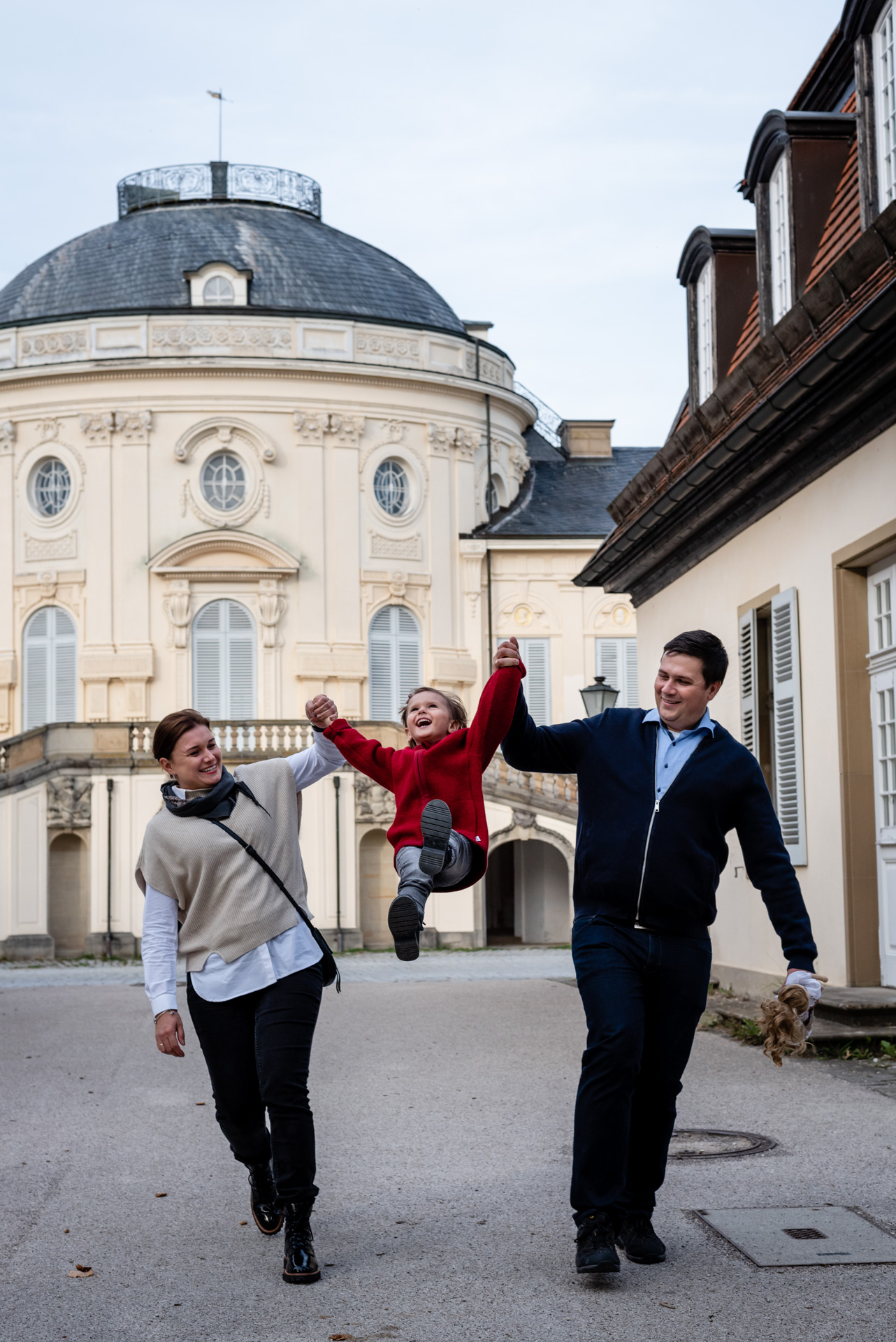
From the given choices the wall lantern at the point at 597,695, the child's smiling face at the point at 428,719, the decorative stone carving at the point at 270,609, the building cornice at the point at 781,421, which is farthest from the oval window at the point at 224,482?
the child's smiling face at the point at 428,719

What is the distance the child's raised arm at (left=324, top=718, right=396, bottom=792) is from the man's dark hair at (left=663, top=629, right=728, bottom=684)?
104 cm

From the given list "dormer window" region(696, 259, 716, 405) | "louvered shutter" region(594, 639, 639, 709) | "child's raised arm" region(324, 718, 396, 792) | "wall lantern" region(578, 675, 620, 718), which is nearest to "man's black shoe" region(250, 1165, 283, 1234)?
"child's raised arm" region(324, 718, 396, 792)

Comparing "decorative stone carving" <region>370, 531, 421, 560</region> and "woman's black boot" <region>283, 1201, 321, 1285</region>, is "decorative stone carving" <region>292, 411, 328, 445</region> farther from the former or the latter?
"woman's black boot" <region>283, 1201, 321, 1285</region>

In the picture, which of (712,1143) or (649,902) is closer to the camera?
(649,902)

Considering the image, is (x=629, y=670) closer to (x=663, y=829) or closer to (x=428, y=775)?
(x=428, y=775)

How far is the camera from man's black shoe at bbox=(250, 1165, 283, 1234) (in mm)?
5793

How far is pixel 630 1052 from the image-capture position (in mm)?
5172

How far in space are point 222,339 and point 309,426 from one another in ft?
8.43

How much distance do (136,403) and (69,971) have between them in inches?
543

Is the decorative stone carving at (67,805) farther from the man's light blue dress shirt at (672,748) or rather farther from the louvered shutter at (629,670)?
the man's light blue dress shirt at (672,748)

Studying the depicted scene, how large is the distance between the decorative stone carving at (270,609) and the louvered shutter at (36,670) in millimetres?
4498

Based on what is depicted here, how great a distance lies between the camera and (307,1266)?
17.1 feet

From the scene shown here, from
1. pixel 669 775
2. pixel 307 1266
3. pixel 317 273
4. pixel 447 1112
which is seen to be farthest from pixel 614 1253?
pixel 317 273

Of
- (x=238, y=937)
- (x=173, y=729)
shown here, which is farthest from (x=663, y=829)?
(x=173, y=729)
